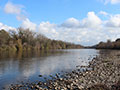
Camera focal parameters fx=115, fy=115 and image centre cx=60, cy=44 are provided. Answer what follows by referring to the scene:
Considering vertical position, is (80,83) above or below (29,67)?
below

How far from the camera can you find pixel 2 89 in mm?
10867

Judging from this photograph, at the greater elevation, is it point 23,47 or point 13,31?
point 13,31

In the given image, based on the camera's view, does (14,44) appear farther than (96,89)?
Yes

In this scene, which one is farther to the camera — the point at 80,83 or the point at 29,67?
the point at 29,67

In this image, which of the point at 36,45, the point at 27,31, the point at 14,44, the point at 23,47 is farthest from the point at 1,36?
the point at 36,45

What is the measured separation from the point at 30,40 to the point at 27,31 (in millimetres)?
8024

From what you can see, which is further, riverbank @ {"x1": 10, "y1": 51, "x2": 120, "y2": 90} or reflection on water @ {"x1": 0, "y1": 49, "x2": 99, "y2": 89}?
reflection on water @ {"x1": 0, "y1": 49, "x2": 99, "y2": 89}

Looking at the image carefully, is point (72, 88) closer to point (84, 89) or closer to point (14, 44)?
point (84, 89)

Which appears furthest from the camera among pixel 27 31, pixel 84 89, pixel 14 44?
pixel 27 31

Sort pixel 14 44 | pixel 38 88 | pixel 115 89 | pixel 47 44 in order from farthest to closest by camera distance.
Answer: pixel 47 44
pixel 14 44
pixel 38 88
pixel 115 89

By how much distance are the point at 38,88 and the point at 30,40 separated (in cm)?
9126

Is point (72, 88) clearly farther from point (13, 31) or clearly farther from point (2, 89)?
point (13, 31)

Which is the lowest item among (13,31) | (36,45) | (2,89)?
(2,89)

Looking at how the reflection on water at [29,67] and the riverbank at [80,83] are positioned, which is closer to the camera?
the riverbank at [80,83]
